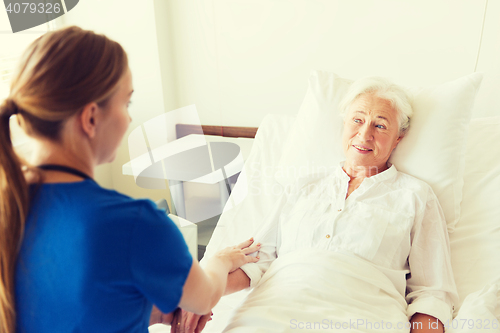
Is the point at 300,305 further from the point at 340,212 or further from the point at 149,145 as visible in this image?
the point at 149,145

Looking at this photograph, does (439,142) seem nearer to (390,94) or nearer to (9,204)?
(390,94)

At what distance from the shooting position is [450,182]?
1.31 metres

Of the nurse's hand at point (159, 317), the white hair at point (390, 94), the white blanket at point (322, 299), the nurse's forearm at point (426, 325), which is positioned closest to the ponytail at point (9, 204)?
the nurse's hand at point (159, 317)

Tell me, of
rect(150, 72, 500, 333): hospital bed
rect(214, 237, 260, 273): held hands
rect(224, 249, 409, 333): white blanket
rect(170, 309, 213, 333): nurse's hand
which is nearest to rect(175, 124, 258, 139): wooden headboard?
rect(150, 72, 500, 333): hospital bed

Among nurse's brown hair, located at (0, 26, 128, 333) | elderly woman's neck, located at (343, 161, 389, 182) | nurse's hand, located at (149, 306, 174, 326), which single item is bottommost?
nurse's hand, located at (149, 306, 174, 326)

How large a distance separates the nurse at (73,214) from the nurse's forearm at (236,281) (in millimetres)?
479

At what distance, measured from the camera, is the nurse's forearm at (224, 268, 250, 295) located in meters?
1.13

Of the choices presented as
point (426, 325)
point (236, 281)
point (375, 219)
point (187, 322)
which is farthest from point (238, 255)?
point (426, 325)

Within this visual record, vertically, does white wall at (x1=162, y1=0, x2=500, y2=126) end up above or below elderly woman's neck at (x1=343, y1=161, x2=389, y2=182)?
above

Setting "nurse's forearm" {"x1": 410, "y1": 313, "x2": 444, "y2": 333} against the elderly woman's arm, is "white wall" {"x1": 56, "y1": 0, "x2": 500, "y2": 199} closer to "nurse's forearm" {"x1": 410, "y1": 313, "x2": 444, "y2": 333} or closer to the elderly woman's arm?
the elderly woman's arm

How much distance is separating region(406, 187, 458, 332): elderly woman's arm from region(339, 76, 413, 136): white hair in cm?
28

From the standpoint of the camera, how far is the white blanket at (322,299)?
3.10 ft

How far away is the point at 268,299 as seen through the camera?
3.37 feet

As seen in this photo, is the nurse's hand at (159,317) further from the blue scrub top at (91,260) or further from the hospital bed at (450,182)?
the blue scrub top at (91,260)
